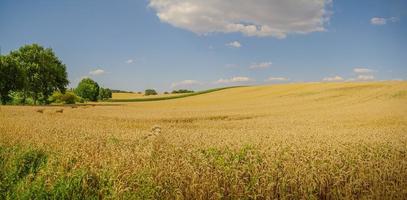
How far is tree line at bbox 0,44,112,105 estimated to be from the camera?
50656mm

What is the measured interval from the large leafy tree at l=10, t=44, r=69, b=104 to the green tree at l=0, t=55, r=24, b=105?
2036 mm

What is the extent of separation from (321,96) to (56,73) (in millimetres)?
40046

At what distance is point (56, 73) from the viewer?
58.5m

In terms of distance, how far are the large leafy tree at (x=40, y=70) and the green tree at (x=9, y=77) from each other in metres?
2.04

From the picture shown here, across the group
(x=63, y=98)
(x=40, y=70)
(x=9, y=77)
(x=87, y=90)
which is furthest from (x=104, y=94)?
(x=9, y=77)

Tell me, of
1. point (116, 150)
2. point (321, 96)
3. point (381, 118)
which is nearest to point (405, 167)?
point (116, 150)

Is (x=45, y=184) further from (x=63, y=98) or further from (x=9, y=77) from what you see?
(x=63, y=98)

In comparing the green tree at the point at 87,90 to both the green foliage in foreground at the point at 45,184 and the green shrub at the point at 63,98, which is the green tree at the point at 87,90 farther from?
the green foliage in foreground at the point at 45,184

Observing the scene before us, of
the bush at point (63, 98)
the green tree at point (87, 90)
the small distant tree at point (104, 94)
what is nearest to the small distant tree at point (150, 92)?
the small distant tree at point (104, 94)

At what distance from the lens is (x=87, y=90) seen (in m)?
94.6

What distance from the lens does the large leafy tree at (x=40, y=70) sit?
55.2m

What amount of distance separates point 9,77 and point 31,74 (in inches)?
211

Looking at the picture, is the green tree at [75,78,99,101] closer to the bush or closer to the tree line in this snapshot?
the bush

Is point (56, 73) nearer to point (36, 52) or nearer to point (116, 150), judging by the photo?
point (36, 52)
